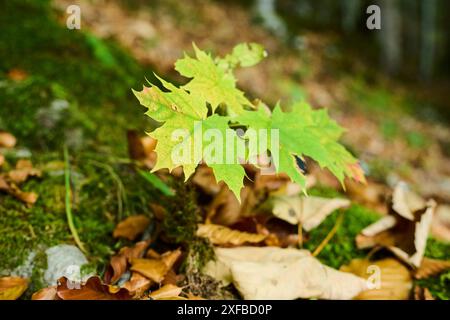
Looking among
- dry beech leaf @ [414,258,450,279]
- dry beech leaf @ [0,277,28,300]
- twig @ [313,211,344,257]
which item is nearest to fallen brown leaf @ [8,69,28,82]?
dry beech leaf @ [0,277,28,300]

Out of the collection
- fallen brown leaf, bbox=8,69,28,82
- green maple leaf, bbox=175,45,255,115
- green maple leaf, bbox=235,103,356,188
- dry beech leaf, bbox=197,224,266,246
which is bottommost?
dry beech leaf, bbox=197,224,266,246

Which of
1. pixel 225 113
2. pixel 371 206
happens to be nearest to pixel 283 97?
pixel 371 206

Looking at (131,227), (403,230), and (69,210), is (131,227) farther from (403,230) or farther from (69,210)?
(403,230)

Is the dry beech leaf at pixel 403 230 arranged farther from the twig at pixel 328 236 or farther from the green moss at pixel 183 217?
the green moss at pixel 183 217

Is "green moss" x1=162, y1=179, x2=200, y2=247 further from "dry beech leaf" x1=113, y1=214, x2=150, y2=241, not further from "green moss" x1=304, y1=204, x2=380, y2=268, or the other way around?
"green moss" x1=304, y1=204, x2=380, y2=268
